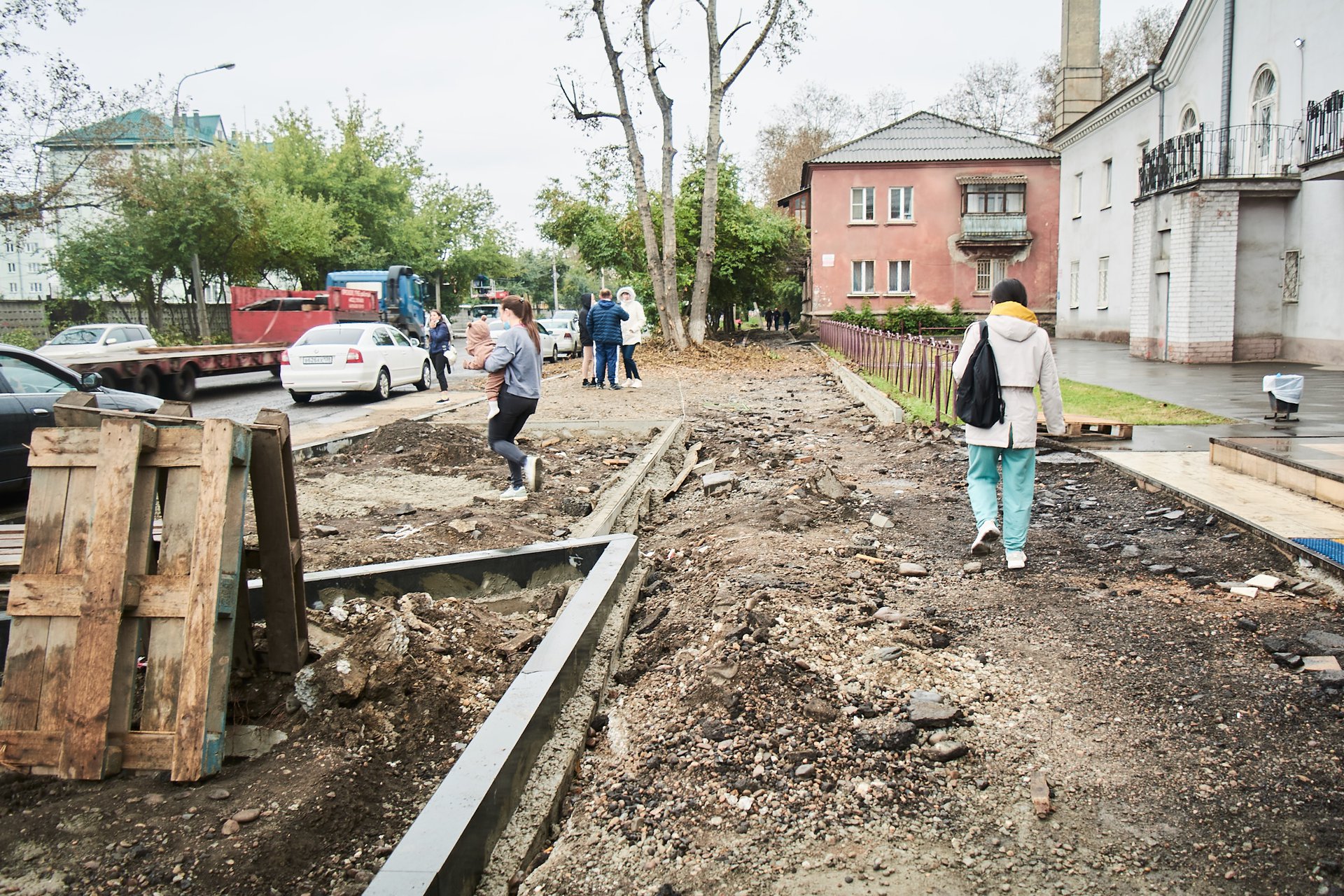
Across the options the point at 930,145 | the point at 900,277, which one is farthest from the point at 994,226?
the point at 930,145

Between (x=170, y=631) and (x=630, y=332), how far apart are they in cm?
1652

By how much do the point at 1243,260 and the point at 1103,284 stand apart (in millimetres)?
11382

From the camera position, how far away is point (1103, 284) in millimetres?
32625

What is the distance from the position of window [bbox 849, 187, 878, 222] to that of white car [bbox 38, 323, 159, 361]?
32.5 m

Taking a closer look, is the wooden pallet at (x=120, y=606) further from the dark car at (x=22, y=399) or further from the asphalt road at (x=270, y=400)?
the asphalt road at (x=270, y=400)

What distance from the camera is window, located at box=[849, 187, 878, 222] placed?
152 feet

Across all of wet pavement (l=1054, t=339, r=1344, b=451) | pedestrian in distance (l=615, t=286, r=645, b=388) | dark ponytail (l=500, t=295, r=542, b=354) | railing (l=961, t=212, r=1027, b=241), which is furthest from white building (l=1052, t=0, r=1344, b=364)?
railing (l=961, t=212, r=1027, b=241)

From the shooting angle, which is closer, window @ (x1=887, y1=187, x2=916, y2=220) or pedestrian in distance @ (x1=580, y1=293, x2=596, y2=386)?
pedestrian in distance @ (x1=580, y1=293, x2=596, y2=386)

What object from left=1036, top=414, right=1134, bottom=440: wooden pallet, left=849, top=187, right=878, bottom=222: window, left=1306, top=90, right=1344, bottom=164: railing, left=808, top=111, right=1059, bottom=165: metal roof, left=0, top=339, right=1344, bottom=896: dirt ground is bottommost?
left=0, top=339, right=1344, bottom=896: dirt ground

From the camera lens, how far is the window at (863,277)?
1823 inches

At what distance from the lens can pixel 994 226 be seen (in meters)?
45.6

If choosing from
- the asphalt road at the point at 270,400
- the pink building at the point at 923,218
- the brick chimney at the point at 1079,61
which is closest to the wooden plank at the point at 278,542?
the asphalt road at the point at 270,400

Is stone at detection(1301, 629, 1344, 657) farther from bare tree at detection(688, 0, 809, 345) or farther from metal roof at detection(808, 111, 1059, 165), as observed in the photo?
metal roof at detection(808, 111, 1059, 165)

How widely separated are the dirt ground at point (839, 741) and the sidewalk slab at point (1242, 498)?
0.19 metres
